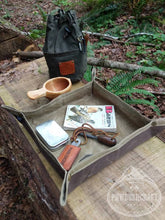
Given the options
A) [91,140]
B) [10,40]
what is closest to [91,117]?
[91,140]

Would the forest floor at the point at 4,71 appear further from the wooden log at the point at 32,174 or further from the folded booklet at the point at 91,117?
the folded booklet at the point at 91,117

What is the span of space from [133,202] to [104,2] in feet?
14.7

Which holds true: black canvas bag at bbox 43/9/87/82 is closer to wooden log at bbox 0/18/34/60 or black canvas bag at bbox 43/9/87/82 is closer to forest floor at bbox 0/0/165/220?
forest floor at bbox 0/0/165/220

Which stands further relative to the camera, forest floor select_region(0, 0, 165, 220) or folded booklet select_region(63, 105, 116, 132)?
forest floor select_region(0, 0, 165, 220)

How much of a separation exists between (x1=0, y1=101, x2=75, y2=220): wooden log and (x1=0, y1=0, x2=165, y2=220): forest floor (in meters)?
0.44

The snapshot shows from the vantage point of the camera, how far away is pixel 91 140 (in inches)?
44.1

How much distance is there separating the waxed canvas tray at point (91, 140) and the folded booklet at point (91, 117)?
46 mm

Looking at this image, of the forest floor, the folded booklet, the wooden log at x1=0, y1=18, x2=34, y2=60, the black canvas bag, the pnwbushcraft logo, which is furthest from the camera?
the wooden log at x1=0, y1=18, x2=34, y2=60

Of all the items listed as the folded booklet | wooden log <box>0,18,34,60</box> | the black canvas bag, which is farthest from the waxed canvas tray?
wooden log <box>0,18,34,60</box>

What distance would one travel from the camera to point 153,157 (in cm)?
104

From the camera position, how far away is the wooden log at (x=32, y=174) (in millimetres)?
919

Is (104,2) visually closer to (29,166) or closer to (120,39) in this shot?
(120,39)

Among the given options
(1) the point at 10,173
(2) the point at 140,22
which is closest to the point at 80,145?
(1) the point at 10,173

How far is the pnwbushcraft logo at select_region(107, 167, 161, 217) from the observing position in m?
0.83
